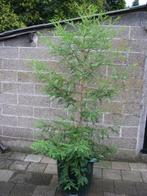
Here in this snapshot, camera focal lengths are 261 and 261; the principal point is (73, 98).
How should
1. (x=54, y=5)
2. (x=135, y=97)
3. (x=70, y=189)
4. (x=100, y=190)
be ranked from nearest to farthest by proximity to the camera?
(x=70, y=189)
(x=100, y=190)
(x=135, y=97)
(x=54, y=5)

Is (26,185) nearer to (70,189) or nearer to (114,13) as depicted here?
(70,189)

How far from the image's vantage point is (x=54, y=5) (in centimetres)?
888

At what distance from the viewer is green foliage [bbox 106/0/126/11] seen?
1192 cm

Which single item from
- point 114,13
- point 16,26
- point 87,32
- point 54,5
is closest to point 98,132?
point 87,32

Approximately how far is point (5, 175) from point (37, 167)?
1.40 feet

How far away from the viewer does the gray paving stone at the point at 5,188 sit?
2.76 metres

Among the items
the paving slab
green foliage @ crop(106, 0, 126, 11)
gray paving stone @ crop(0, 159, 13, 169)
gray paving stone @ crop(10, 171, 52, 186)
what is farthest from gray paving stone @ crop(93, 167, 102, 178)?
green foliage @ crop(106, 0, 126, 11)

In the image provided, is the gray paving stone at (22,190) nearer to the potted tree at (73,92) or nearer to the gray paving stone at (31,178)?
the gray paving stone at (31,178)

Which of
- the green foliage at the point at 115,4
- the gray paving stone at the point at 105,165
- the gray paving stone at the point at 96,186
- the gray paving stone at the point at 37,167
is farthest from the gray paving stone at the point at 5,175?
the green foliage at the point at 115,4

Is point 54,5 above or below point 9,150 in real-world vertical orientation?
above

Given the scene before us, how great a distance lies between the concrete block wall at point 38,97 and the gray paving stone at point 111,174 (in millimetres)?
408

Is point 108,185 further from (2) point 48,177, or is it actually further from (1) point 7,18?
(1) point 7,18

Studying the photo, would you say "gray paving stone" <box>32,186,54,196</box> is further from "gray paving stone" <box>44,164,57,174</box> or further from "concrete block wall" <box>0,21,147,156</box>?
"concrete block wall" <box>0,21,147,156</box>

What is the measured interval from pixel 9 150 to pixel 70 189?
154 cm
